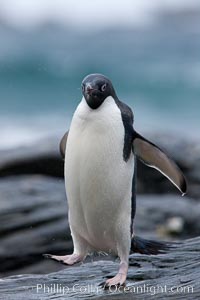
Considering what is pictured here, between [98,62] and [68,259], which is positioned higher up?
[68,259]

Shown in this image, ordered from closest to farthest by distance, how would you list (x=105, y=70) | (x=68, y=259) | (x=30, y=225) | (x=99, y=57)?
(x=68, y=259), (x=30, y=225), (x=105, y=70), (x=99, y=57)

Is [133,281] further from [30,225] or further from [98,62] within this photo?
[98,62]

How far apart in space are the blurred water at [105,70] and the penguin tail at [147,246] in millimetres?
10966

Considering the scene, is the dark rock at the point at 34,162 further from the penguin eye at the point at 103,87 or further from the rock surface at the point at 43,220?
the penguin eye at the point at 103,87

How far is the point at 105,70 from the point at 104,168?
15054 millimetres

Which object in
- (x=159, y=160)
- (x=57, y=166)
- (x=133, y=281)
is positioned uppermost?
(x=159, y=160)

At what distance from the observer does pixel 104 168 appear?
315 centimetres

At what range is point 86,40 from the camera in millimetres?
19453

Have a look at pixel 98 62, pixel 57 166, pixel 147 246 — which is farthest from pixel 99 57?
pixel 147 246

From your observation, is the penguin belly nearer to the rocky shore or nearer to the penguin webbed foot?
the penguin webbed foot

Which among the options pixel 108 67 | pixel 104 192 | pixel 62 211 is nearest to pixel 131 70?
pixel 108 67

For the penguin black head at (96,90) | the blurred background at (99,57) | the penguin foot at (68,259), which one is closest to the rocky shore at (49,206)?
the penguin foot at (68,259)

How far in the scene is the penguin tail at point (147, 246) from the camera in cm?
337

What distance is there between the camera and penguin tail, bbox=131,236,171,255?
3.37 m
